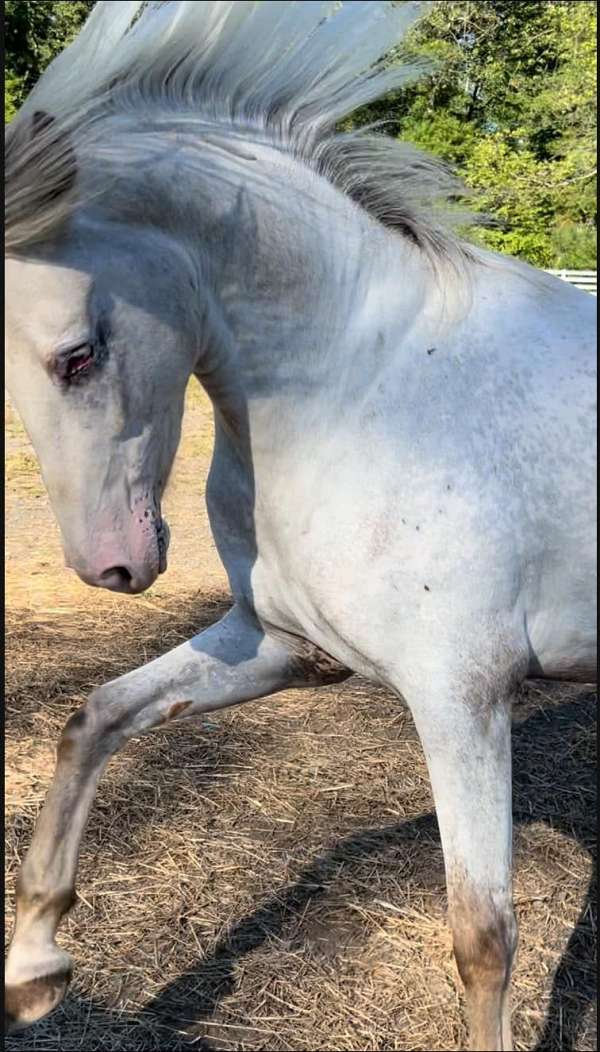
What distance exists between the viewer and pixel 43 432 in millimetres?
1648

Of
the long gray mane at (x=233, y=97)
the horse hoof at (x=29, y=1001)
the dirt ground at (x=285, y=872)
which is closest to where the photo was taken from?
the long gray mane at (x=233, y=97)

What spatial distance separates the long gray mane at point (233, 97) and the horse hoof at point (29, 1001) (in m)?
1.35

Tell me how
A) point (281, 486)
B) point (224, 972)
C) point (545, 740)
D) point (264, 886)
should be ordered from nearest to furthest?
point (281, 486)
point (224, 972)
point (264, 886)
point (545, 740)

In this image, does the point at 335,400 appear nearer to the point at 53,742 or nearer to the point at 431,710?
the point at 431,710

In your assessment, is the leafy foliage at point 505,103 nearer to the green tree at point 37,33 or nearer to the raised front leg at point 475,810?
the green tree at point 37,33

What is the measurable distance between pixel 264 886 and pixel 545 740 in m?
1.33

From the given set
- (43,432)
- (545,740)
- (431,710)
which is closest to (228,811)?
(545,740)

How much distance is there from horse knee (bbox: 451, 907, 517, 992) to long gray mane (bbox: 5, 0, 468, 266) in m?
1.14

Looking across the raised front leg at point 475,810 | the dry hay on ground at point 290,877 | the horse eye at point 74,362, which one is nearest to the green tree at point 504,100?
the horse eye at point 74,362

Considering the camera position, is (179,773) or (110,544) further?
(179,773)

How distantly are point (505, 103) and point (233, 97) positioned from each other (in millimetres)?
1327

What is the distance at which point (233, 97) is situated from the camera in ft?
5.97

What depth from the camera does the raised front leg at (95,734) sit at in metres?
2.06

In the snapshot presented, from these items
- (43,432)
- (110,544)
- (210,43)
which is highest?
(210,43)
